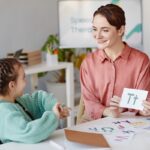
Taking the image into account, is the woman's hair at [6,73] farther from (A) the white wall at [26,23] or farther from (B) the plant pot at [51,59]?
(A) the white wall at [26,23]

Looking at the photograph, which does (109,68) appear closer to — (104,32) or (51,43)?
(104,32)

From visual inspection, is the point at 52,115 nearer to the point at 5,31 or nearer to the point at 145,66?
the point at 145,66

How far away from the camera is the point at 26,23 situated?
3.90 meters

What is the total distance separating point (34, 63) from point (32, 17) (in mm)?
677

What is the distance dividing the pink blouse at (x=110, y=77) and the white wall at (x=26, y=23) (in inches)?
54.8

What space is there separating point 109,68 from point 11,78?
0.64 metres

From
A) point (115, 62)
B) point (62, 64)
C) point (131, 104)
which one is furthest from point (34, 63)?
point (131, 104)

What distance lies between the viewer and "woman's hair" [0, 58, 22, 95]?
5.27ft

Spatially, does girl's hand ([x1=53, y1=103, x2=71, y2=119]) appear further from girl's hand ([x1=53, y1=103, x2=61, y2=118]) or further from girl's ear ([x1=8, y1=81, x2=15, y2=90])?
girl's ear ([x1=8, y1=81, x2=15, y2=90])

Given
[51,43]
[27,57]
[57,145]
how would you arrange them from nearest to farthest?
[57,145], [27,57], [51,43]

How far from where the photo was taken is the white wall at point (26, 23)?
3.70m

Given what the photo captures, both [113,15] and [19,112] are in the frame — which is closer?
[19,112]

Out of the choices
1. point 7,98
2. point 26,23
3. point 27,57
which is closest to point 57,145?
point 7,98

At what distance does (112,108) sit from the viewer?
1920 mm
